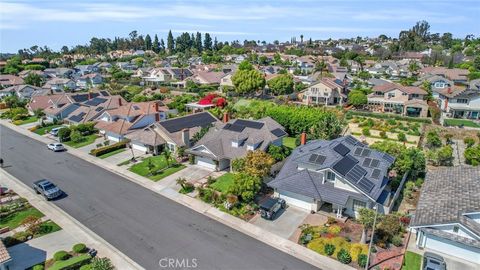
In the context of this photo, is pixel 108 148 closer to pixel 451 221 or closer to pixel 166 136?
pixel 166 136

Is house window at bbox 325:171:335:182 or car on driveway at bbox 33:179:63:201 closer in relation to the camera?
house window at bbox 325:171:335:182

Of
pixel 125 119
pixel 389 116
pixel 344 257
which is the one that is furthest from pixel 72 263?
pixel 389 116

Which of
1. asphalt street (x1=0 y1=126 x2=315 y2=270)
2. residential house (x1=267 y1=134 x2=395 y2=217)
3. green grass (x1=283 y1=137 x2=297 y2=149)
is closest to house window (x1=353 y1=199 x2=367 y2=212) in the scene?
residential house (x1=267 y1=134 x2=395 y2=217)

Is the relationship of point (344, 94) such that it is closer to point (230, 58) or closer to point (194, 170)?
point (194, 170)

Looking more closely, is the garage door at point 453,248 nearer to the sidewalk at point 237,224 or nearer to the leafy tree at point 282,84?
the sidewalk at point 237,224

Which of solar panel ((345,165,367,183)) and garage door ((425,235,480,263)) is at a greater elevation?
solar panel ((345,165,367,183))

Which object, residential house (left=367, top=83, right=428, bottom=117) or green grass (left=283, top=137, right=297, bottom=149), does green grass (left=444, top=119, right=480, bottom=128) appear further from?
green grass (left=283, top=137, right=297, bottom=149)
